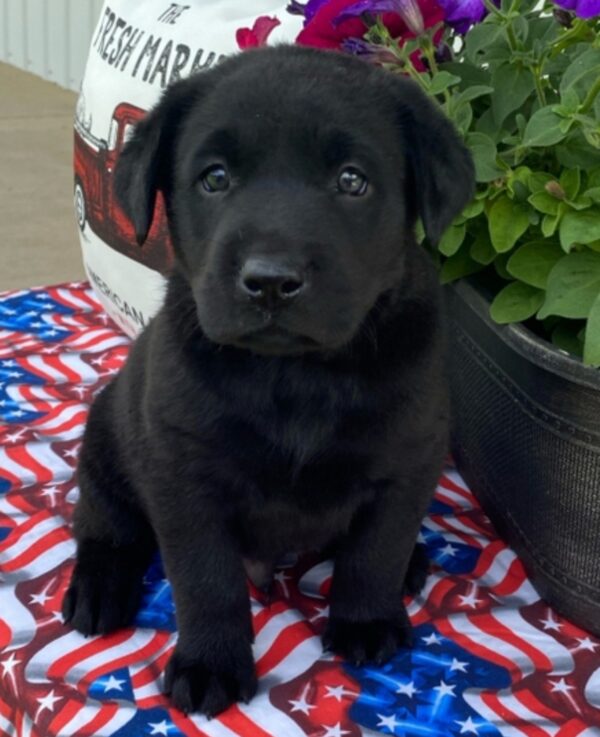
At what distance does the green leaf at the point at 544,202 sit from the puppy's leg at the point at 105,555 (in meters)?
0.72

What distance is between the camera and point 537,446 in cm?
153

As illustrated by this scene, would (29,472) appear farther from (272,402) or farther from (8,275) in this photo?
(8,275)

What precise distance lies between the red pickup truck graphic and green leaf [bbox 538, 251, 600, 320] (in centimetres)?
88

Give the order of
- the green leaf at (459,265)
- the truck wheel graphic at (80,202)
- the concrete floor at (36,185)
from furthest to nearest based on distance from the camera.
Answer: the concrete floor at (36,185)
the truck wheel graphic at (80,202)
the green leaf at (459,265)

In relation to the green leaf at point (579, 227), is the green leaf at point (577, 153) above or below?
above

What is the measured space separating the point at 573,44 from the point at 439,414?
0.57m

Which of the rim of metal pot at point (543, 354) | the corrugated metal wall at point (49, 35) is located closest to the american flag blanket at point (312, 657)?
the rim of metal pot at point (543, 354)

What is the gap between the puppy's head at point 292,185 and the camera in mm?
1226

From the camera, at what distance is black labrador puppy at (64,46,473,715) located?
126cm

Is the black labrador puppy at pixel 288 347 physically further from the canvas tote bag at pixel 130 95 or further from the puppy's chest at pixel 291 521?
the canvas tote bag at pixel 130 95

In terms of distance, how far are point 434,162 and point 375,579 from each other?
565 millimetres

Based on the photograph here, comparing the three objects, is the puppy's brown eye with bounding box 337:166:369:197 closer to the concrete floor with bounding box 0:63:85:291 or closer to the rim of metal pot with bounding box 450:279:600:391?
the rim of metal pot with bounding box 450:279:600:391

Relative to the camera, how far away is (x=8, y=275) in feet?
13.2

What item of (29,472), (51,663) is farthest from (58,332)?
(51,663)
